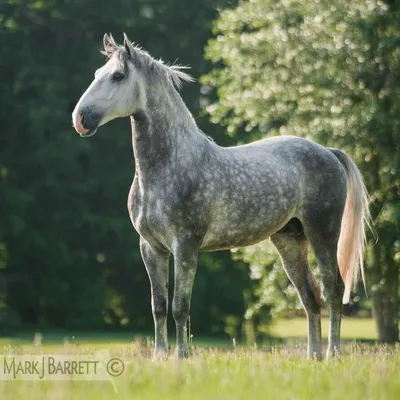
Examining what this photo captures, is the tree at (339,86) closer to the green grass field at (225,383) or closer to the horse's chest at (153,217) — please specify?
the horse's chest at (153,217)

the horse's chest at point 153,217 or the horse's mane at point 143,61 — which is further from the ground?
the horse's mane at point 143,61

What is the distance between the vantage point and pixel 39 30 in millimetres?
29078

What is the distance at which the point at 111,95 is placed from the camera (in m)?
8.16

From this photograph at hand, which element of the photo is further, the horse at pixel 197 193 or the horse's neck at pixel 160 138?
the horse's neck at pixel 160 138

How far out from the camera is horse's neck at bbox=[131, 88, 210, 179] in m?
8.40

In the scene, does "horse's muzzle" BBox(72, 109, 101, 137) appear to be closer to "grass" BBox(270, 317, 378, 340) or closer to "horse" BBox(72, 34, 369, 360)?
"horse" BBox(72, 34, 369, 360)

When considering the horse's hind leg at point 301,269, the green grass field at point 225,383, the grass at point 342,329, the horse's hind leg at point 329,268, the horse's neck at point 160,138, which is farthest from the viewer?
the grass at point 342,329

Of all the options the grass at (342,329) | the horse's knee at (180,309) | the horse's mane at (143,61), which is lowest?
the grass at (342,329)

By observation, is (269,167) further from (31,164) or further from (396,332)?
(31,164)

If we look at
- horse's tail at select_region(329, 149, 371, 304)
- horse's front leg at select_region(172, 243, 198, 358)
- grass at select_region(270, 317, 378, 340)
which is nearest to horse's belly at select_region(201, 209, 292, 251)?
horse's front leg at select_region(172, 243, 198, 358)

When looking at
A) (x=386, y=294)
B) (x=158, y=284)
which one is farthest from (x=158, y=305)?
(x=386, y=294)

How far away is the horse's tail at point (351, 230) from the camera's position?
32.3ft

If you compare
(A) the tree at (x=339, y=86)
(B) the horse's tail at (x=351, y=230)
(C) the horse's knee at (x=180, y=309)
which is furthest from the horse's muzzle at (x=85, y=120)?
(A) the tree at (x=339, y=86)

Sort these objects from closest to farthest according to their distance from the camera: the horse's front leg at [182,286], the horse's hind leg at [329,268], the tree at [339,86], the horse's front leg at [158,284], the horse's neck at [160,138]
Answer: the horse's front leg at [182,286], the horse's neck at [160,138], the horse's front leg at [158,284], the horse's hind leg at [329,268], the tree at [339,86]
